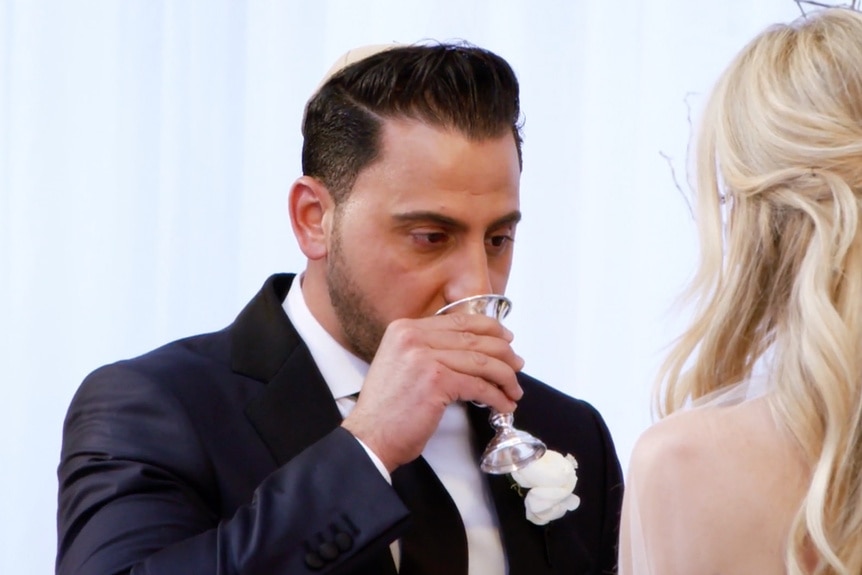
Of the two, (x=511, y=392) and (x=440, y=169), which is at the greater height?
(x=440, y=169)

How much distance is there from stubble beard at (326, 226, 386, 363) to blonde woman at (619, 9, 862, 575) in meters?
0.69

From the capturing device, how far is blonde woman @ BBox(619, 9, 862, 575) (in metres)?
1.41

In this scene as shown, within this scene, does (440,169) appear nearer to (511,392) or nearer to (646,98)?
(511,392)

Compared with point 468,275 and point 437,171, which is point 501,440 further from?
point 437,171

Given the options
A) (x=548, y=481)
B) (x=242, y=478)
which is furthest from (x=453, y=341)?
(x=242, y=478)

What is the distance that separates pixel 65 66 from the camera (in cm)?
299

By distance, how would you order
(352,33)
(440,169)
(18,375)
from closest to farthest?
(440,169), (18,375), (352,33)

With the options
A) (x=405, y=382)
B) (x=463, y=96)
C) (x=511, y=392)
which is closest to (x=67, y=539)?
(x=405, y=382)

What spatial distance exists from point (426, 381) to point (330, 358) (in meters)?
0.32

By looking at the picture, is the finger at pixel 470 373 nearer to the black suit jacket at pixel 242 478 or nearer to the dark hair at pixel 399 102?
the black suit jacket at pixel 242 478

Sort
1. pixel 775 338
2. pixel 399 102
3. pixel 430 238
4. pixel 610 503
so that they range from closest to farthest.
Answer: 1. pixel 775 338
2. pixel 430 238
3. pixel 399 102
4. pixel 610 503

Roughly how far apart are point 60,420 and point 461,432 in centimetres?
114

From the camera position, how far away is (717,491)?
143 centimetres

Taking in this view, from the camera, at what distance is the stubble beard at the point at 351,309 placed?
2.13 m
